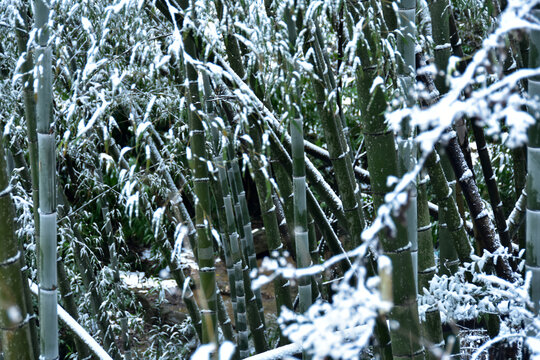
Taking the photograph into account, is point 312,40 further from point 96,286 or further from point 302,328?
point 96,286

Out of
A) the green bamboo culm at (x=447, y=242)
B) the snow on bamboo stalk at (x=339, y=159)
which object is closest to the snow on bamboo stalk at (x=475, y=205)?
the green bamboo culm at (x=447, y=242)

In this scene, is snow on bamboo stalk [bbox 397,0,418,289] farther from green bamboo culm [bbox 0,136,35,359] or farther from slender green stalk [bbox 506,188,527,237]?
slender green stalk [bbox 506,188,527,237]

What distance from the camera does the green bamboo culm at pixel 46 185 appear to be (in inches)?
44.4

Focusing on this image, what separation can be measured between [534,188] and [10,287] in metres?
1.08

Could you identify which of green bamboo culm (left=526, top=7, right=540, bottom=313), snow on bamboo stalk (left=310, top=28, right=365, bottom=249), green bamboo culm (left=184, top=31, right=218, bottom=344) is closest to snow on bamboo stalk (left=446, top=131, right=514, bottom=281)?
snow on bamboo stalk (left=310, top=28, right=365, bottom=249)

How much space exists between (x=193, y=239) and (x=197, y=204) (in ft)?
2.84

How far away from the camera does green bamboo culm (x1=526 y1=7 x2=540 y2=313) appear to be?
1.04 meters

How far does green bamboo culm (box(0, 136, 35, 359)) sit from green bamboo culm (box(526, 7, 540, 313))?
1.04m

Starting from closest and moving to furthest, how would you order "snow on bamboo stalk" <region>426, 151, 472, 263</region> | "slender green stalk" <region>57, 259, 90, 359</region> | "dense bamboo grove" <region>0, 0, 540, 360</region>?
1. "dense bamboo grove" <region>0, 0, 540, 360</region>
2. "snow on bamboo stalk" <region>426, 151, 472, 263</region>
3. "slender green stalk" <region>57, 259, 90, 359</region>

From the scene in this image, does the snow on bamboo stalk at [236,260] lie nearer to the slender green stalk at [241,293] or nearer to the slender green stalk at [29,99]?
the slender green stalk at [241,293]

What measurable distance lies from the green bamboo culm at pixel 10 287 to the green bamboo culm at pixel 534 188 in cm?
104

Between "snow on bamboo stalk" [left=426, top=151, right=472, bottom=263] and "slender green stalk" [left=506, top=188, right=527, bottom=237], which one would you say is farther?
"slender green stalk" [left=506, top=188, right=527, bottom=237]

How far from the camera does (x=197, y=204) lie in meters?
1.17

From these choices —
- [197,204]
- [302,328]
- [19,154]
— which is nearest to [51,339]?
[197,204]
